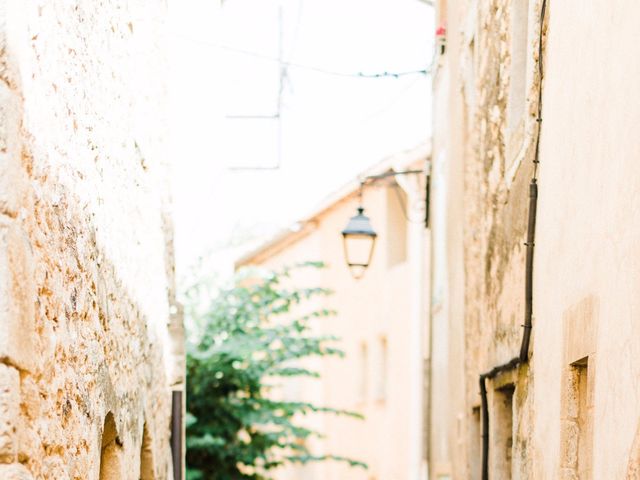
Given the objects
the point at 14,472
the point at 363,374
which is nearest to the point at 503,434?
the point at 14,472

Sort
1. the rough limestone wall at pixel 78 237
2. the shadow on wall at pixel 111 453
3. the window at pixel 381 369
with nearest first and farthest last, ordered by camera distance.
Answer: the rough limestone wall at pixel 78 237 < the shadow on wall at pixel 111 453 < the window at pixel 381 369

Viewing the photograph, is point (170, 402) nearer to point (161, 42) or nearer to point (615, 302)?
point (161, 42)

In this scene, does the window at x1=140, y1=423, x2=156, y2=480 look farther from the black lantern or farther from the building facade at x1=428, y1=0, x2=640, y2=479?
the black lantern

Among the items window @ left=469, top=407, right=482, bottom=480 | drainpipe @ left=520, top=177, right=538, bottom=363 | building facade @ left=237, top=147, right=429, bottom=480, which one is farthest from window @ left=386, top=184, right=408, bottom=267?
drainpipe @ left=520, top=177, right=538, bottom=363

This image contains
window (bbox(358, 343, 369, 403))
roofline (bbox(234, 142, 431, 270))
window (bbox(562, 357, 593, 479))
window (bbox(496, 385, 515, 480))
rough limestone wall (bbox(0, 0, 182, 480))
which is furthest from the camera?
window (bbox(358, 343, 369, 403))

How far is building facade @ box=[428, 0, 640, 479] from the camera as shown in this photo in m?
5.18

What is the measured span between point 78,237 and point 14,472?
149 centimetres

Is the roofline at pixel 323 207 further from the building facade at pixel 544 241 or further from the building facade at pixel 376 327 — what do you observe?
the building facade at pixel 544 241

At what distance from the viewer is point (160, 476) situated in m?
9.56

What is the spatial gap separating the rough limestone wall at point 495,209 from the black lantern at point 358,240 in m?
2.96

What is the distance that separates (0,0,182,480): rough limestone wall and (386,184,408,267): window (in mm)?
14525

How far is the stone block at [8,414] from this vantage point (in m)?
4.55

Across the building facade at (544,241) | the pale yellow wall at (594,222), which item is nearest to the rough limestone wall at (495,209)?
the building facade at (544,241)

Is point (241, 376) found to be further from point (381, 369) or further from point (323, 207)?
point (323, 207)
